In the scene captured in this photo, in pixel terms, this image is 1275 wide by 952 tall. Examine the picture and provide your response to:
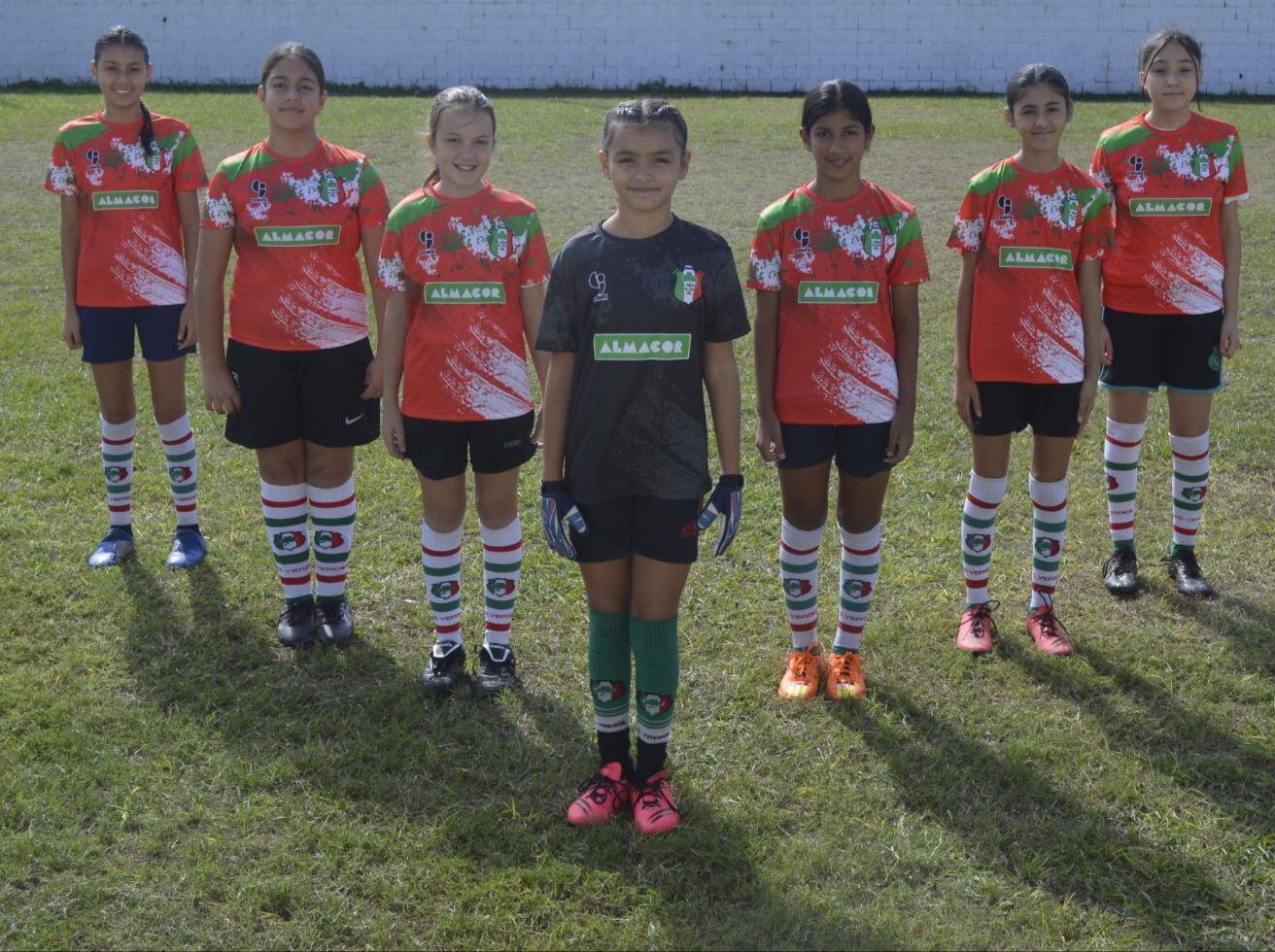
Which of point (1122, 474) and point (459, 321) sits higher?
point (459, 321)

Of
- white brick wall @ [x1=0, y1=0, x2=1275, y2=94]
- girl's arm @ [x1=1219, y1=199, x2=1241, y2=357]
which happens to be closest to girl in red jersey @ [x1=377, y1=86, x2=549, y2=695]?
girl's arm @ [x1=1219, y1=199, x2=1241, y2=357]

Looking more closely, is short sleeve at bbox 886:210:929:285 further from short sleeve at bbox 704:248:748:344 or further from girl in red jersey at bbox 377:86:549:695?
girl in red jersey at bbox 377:86:549:695

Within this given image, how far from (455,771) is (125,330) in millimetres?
2348

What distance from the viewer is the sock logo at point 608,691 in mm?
3389

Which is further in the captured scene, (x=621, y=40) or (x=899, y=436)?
(x=621, y=40)

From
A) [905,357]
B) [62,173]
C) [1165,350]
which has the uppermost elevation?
[62,173]

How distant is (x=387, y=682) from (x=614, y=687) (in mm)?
1017

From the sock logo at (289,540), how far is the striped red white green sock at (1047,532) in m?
2.50

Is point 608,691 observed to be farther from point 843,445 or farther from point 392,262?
point 392,262

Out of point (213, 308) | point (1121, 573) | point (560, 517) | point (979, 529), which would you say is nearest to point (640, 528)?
point (560, 517)

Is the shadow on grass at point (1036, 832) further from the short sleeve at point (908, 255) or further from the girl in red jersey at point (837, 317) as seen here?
the short sleeve at point (908, 255)

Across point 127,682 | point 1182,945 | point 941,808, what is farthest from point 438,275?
point 1182,945

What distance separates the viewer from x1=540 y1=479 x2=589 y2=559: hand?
3223mm

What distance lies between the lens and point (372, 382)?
4199 millimetres
